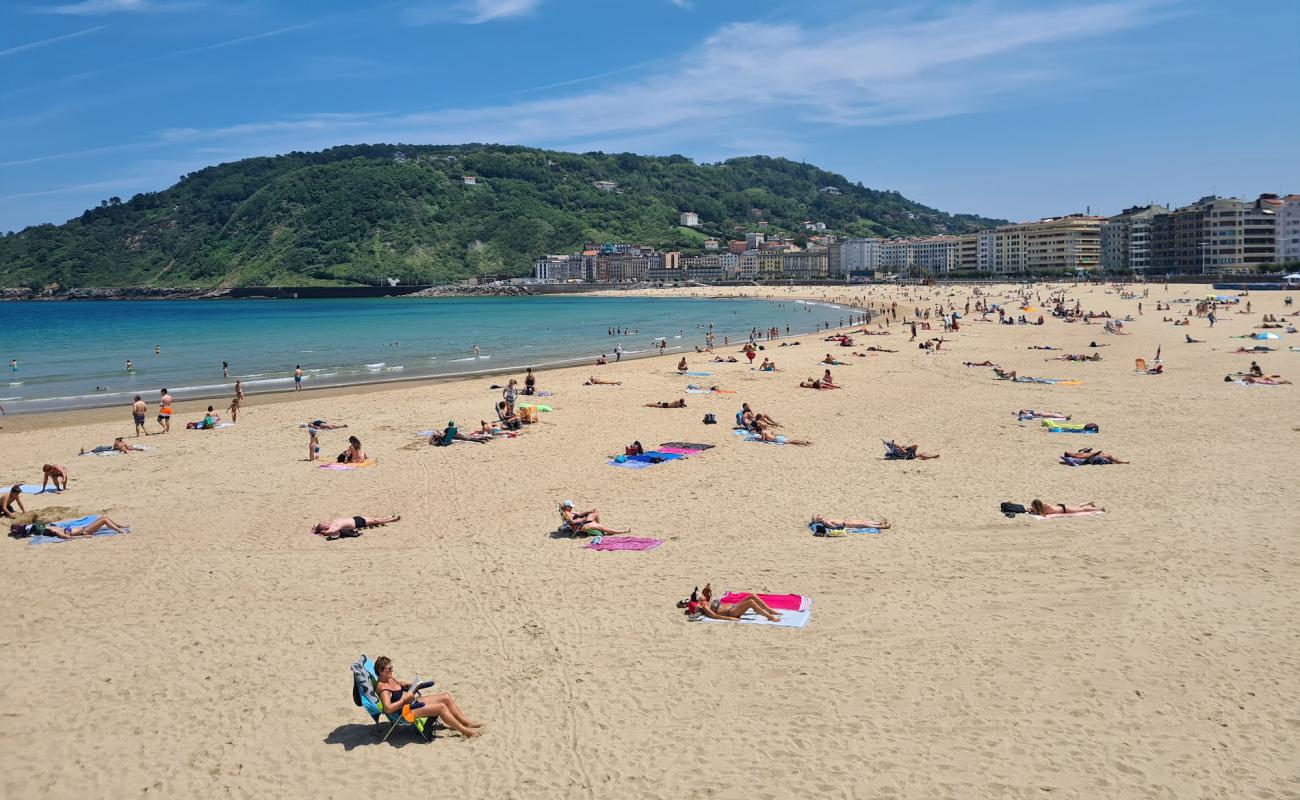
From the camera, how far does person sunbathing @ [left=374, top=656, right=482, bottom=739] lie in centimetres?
604

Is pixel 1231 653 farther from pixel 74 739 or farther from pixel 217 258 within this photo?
pixel 217 258

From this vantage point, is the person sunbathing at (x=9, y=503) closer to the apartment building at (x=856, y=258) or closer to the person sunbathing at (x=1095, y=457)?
the person sunbathing at (x=1095, y=457)

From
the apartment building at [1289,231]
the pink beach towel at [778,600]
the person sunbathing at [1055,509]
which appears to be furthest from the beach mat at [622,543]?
the apartment building at [1289,231]

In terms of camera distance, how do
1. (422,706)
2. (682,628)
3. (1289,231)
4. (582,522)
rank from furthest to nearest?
(1289,231), (582,522), (682,628), (422,706)

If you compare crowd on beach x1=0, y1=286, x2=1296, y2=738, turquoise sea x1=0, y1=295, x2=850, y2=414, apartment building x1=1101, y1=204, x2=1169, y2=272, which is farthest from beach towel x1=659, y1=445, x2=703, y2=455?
apartment building x1=1101, y1=204, x2=1169, y2=272

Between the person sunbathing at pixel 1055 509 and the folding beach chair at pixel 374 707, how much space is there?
25.5 ft

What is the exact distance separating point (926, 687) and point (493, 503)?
748 centimetres

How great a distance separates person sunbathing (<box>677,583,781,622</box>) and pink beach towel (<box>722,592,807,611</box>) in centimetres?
5

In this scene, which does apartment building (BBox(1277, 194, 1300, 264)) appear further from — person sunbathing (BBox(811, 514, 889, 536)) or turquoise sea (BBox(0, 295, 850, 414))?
person sunbathing (BBox(811, 514, 889, 536))

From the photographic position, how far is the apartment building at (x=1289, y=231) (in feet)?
308

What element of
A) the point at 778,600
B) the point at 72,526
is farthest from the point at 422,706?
the point at 72,526

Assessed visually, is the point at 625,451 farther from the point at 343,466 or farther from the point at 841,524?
the point at 841,524

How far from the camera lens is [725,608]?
312 inches

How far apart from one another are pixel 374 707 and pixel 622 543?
4.47 meters
